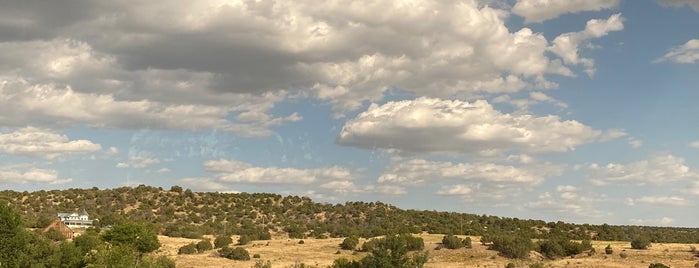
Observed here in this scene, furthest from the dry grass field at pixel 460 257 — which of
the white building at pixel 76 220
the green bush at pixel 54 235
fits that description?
the white building at pixel 76 220

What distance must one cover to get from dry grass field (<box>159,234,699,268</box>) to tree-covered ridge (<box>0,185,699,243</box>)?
2228cm

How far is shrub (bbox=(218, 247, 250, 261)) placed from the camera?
73562 mm

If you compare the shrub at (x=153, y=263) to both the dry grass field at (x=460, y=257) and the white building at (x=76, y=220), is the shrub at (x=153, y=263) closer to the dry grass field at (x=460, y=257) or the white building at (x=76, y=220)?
the dry grass field at (x=460, y=257)

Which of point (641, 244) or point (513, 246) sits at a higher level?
point (641, 244)

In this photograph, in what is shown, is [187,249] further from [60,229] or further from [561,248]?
[561,248]

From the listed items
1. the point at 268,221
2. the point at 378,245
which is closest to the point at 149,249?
the point at 378,245

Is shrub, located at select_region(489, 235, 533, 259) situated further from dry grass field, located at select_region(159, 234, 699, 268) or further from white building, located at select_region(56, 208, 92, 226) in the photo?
white building, located at select_region(56, 208, 92, 226)

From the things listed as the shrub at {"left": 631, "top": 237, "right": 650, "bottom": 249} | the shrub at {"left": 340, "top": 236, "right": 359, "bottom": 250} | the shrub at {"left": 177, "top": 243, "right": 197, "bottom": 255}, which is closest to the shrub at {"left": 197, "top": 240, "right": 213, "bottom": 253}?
the shrub at {"left": 177, "top": 243, "right": 197, "bottom": 255}

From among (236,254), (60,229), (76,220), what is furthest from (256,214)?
(236,254)

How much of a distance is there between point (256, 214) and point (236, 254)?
54598mm

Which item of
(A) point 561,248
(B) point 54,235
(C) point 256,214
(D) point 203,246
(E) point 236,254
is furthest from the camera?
(C) point 256,214

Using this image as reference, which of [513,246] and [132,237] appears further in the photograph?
[513,246]

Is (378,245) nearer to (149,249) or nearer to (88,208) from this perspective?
(149,249)

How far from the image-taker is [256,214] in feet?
420
